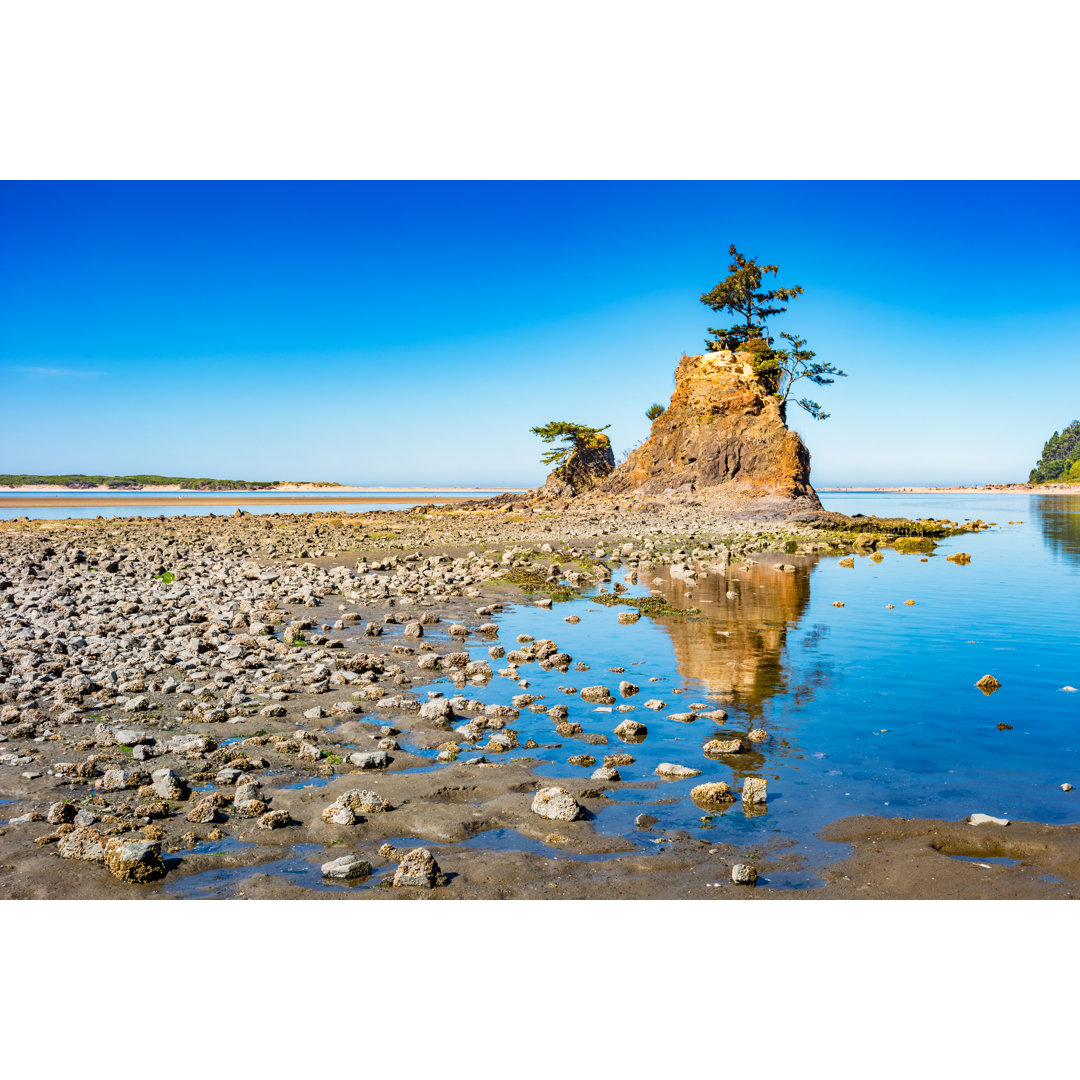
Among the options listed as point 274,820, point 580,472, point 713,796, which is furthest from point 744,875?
point 580,472

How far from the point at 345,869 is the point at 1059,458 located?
19502 centimetres

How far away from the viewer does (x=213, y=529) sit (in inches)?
1507

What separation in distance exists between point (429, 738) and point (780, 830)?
3934 mm

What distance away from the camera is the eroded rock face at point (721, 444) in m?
54.1

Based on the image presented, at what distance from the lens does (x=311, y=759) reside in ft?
24.5

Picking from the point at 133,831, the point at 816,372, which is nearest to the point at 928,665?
the point at 133,831

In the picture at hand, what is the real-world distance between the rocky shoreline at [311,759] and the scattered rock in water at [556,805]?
18 millimetres

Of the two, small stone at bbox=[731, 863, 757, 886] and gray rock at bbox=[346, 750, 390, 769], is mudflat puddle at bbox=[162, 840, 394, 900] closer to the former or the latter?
gray rock at bbox=[346, 750, 390, 769]

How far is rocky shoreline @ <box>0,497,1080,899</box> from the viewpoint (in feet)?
17.0

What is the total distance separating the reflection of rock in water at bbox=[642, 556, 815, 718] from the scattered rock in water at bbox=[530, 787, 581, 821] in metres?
3.88

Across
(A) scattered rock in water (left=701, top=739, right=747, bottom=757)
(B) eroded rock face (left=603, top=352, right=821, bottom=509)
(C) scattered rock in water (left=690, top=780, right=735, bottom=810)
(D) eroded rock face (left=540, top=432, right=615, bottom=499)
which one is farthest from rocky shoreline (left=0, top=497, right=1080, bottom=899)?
(D) eroded rock face (left=540, top=432, right=615, bottom=499)

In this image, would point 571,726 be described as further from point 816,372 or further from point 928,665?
point 816,372

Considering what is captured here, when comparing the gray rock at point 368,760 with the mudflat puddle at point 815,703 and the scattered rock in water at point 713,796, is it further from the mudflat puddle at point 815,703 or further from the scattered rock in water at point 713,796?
the scattered rock in water at point 713,796

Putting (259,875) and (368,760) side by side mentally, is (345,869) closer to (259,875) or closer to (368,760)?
(259,875)
